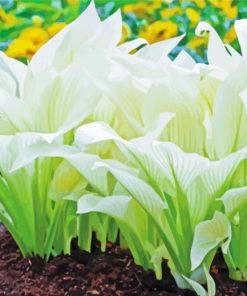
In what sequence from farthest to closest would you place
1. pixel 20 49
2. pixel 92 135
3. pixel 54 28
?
pixel 54 28 → pixel 20 49 → pixel 92 135

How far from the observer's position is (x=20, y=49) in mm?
1726

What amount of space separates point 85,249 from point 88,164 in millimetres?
184

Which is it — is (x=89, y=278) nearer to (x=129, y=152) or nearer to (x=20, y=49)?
(x=129, y=152)

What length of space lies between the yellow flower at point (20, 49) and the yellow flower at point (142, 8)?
30cm

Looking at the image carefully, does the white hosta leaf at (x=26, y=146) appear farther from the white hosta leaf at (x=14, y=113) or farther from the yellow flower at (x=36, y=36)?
the yellow flower at (x=36, y=36)

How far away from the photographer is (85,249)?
91 centimetres

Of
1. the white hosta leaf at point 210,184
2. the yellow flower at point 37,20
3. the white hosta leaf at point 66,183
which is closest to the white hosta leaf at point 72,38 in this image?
the white hosta leaf at point 66,183

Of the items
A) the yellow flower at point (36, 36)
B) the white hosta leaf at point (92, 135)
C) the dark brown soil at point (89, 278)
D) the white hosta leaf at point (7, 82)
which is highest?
the white hosta leaf at point (92, 135)

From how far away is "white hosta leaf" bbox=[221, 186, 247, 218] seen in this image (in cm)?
73

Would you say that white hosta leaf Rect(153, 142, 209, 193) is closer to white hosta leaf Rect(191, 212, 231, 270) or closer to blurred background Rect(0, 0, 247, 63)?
white hosta leaf Rect(191, 212, 231, 270)

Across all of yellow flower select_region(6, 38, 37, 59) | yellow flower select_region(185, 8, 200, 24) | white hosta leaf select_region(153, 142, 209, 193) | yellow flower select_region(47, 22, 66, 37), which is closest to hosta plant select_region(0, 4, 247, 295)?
white hosta leaf select_region(153, 142, 209, 193)

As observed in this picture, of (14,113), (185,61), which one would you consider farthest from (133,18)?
(14,113)

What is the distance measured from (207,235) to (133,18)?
1.24m

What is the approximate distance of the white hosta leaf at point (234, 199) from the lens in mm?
726
